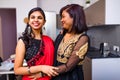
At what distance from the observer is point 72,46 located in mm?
1115

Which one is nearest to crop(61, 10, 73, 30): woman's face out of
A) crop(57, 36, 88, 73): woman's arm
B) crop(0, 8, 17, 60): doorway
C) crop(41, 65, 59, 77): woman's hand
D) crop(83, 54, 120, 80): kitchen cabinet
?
crop(57, 36, 88, 73): woman's arm

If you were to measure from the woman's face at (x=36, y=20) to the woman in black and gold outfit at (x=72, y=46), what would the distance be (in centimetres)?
15

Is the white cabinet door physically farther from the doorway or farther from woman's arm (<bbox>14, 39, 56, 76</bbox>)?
woman's arm (<bbox>14, 39, 56, 76</bbox>)

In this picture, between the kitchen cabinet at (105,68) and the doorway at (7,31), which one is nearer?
the kitchen cabinet at (105,68)

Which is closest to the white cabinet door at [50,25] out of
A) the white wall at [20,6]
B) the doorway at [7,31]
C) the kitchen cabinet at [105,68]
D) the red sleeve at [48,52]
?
the white wall at [20,6]

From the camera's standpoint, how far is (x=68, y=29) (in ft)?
3.87

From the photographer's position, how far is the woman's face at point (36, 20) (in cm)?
115

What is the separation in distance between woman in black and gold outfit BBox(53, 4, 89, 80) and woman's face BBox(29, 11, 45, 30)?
15 cm

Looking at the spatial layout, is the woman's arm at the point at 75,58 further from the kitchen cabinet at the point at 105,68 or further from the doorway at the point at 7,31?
the doorway at the point at 7,31

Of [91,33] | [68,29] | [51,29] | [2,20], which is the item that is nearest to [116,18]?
[68,29]

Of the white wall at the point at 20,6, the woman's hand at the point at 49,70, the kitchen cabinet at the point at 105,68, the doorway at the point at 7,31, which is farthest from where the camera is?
the doorway at the point at 7,31

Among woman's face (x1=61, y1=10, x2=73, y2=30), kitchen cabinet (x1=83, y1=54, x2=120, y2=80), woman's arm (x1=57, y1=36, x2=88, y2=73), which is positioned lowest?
kitchen cabinet (x1=83, y1=54, x2=120, y2=80)

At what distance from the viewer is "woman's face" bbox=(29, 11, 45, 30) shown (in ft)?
3.77

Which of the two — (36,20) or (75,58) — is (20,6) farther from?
(75,58)
